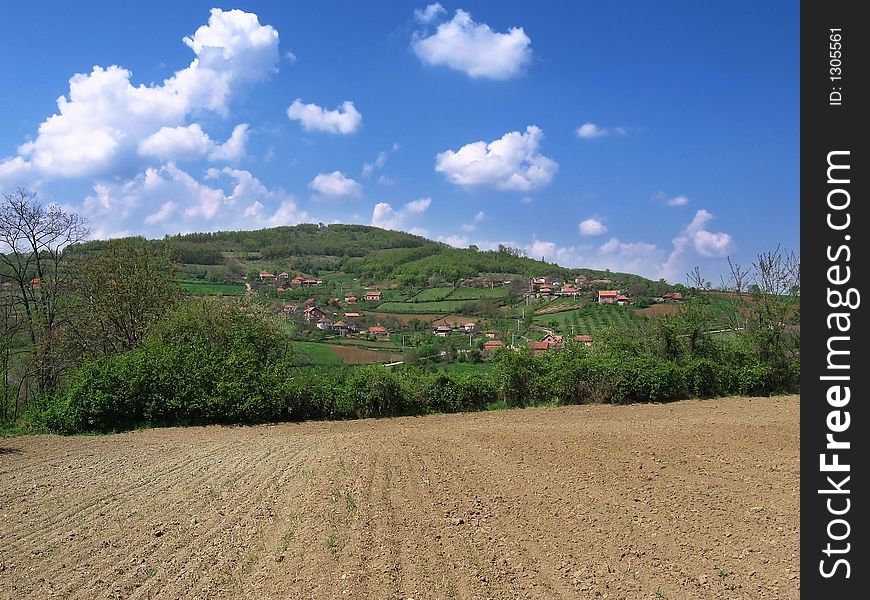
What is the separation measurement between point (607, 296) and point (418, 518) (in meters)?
52.3

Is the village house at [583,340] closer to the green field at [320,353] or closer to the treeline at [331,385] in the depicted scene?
the treeline at [331,385]

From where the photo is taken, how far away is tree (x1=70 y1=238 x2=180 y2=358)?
70.5ft

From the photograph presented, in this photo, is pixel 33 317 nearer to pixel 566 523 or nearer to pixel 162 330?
pixel 162 330

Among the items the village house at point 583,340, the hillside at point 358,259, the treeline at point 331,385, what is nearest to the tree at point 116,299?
the treeline at point 331,385

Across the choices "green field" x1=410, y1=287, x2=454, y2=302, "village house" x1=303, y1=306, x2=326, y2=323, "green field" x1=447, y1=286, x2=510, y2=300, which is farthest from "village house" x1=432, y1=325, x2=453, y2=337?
"green field" x1=410, y1=287, x2=454, y2=302

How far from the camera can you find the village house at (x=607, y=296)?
5611 centimetres

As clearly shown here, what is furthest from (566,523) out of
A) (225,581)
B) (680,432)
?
(680,432)

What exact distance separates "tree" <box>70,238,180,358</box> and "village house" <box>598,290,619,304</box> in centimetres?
4264

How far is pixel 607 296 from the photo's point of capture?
187 ft

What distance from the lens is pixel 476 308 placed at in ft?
201
